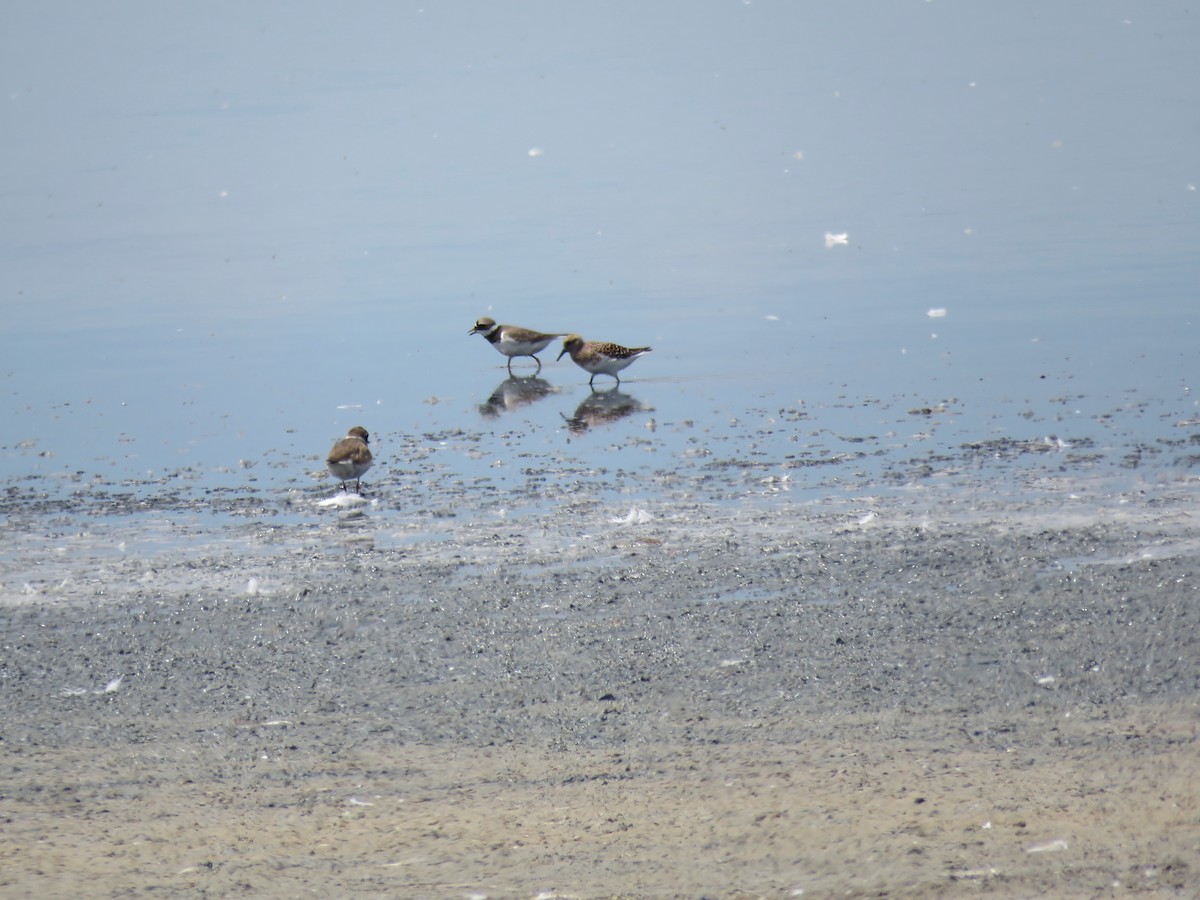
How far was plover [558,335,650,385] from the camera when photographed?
13.6 m

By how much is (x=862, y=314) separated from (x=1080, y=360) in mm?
2926

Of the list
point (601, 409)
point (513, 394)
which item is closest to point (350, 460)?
point (601, 409)

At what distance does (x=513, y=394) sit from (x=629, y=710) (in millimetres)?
7559

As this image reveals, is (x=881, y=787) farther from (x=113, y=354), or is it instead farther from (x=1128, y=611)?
(x=113, y=354)

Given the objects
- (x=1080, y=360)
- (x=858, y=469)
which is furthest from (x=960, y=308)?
(x=858, y=469)

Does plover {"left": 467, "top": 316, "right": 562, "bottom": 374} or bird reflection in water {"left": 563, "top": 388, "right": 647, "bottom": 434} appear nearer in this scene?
bird reflection in water {"left": 563, "top": 388, "right": 647, "bottom": 434}

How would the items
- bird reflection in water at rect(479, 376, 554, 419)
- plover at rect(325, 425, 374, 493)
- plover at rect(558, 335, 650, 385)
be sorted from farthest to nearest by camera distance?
plover at rect(558, 335, 650, 385) → bird reflection in water at rect(479, 376, 554, 419) → plover at rect(325, 425, 374, 493)

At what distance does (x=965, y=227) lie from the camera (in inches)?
785

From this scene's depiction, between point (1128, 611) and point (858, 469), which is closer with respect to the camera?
point (1128, 611)

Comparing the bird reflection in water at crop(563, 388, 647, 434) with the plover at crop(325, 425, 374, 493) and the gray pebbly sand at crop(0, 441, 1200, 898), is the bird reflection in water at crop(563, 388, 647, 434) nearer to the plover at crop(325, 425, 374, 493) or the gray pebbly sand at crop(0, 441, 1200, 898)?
the plover at crop(325, 425, 374, 493)

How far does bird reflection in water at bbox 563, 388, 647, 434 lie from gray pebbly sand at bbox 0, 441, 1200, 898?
3322 millimetres

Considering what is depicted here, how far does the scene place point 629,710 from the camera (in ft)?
20.7

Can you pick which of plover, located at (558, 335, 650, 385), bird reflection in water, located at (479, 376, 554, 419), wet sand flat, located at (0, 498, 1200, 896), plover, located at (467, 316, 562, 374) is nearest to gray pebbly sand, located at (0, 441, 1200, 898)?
wet sand flat, located at (0, 498, 1200, 896)

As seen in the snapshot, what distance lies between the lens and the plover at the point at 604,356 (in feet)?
44.6
